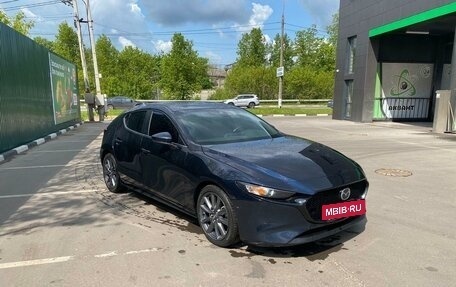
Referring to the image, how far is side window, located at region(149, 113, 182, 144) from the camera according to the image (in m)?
4.95

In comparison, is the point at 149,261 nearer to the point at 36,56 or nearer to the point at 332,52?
the point at 36,56

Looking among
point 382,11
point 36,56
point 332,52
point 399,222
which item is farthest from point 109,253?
point 332,52

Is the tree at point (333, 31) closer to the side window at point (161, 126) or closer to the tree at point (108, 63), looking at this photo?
the tree at point (108, 63)

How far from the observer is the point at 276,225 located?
3674 millimetres

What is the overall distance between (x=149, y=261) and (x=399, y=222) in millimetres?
3219

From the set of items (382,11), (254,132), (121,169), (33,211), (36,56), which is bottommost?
(33,211)

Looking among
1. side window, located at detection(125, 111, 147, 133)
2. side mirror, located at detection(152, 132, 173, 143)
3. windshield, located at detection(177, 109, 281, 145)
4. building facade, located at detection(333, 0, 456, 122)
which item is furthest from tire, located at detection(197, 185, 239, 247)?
building facade, located at detection(333, 0, 456, 122)

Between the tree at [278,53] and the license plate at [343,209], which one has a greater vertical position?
the tree at [278,53]

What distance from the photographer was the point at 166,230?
4676 millimetres

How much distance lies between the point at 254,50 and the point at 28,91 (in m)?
50.6

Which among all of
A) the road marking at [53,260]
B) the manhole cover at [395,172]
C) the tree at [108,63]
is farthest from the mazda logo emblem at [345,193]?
the tree at [108,63]

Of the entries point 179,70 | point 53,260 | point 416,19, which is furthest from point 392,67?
point 179,70

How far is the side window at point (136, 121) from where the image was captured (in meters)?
5.81

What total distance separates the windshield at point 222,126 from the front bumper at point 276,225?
1255mm
